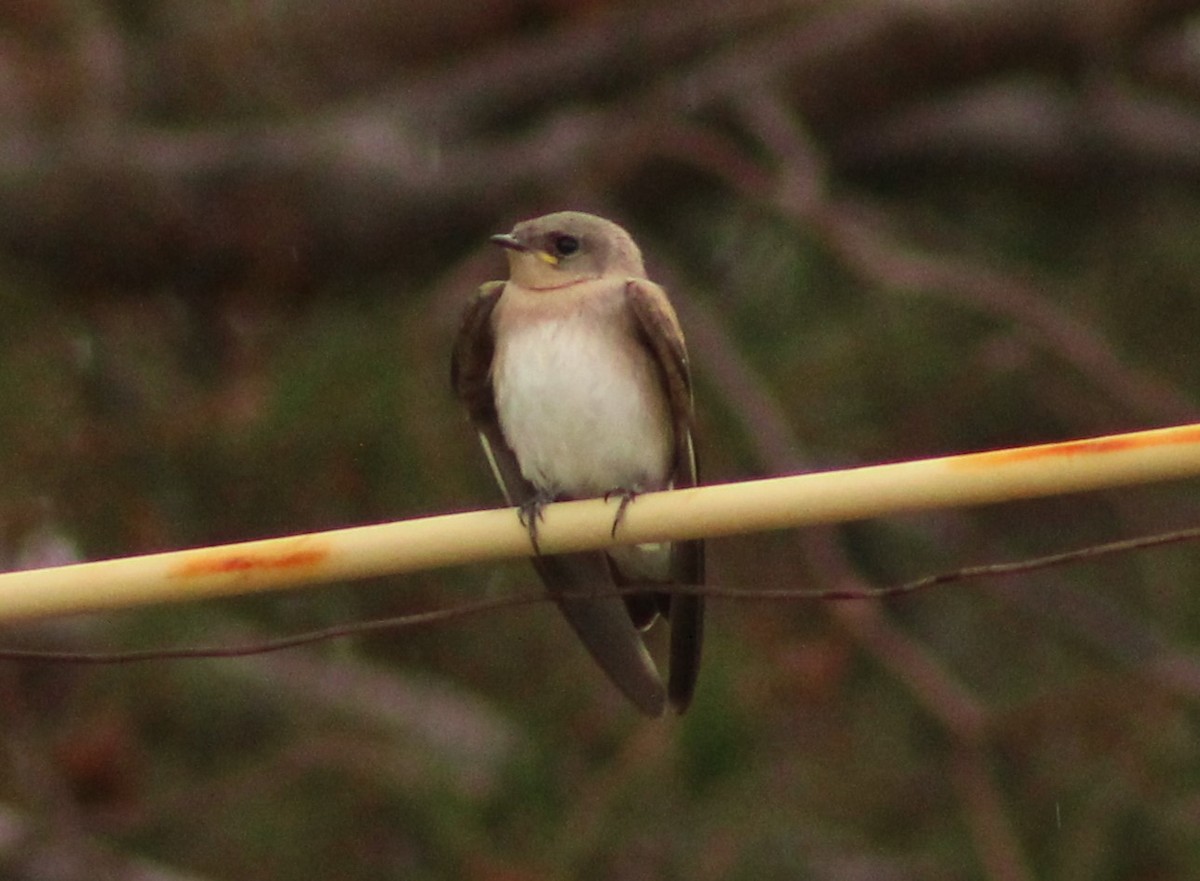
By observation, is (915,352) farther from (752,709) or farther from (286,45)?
(286,45)

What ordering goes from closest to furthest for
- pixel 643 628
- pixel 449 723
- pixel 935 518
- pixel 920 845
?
pixel 643 628 < pixel 920 845 < pixel 935 518 < pixel 449 723

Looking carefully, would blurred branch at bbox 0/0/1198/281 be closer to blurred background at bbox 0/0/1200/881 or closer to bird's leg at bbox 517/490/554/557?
blurred background at bbox 0/0/1200/881

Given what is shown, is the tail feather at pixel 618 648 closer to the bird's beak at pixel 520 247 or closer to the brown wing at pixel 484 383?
the brown wing at pixel 484 383

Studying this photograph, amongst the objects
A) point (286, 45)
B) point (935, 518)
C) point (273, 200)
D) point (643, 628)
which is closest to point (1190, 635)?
point (935, 518)

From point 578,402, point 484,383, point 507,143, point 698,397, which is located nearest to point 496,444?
point 484,383

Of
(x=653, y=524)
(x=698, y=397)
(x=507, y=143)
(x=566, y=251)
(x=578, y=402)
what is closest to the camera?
(x=653, y=524)

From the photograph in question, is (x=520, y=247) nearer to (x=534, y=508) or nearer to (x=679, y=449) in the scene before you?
(x=679, y=449)

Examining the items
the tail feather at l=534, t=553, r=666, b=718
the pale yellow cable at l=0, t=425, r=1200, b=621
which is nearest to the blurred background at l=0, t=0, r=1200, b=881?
the tail feather at l=534, t=553, r=666, b=718

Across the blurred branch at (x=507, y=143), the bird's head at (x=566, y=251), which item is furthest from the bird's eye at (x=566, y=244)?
the blurred branch at (x=507, y=143)
